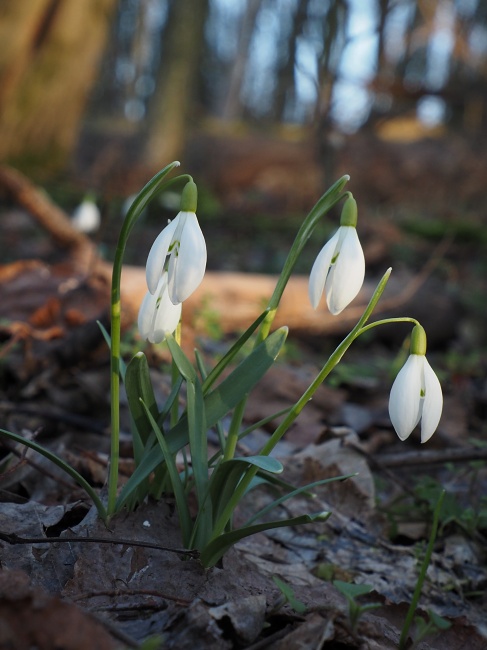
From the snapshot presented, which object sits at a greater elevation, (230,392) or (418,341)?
(418,341)

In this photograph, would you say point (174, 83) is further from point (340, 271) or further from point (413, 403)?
point (413, 403)

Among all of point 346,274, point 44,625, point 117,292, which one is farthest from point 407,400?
point 44,625

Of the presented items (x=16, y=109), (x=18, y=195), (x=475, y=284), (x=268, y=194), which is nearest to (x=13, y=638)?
(x=18, y=195)

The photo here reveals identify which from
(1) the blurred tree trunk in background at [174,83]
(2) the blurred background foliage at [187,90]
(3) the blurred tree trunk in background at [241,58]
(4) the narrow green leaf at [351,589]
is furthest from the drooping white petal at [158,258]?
(3) the blurred tree trunk in background at [241,58]

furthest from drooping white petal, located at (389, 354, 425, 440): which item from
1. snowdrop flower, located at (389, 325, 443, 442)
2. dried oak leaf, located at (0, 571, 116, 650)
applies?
dried oak leaf, located at (0, 571, 116, 650)

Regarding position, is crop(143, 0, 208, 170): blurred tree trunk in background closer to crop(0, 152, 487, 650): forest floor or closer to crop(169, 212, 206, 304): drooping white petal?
crop(0, 152, 487, 650): forest floor
